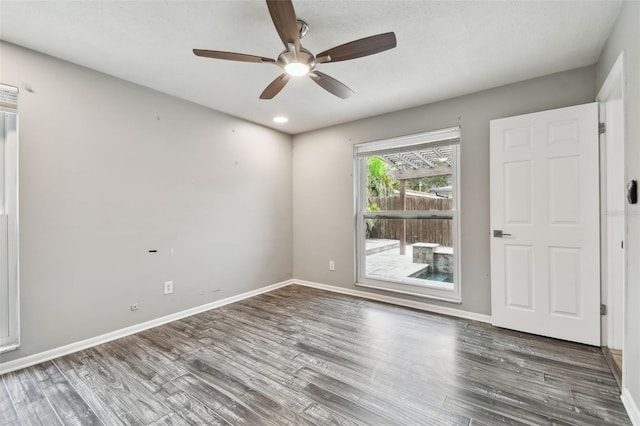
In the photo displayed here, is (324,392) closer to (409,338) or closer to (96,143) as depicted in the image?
(409,338)

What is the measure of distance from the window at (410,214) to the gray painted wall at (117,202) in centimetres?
169

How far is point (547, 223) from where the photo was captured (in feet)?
8.79

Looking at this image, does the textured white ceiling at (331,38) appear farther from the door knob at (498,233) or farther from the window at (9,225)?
the door knob at (498,233)

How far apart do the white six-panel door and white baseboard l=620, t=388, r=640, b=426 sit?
34.3 inches

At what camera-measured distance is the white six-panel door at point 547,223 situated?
2.50 m

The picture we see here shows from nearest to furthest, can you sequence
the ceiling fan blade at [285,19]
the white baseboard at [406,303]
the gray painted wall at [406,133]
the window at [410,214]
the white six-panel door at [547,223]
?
1. the ceiling fan blade at [285,19]
2. the white six-panel door at [547,223]
3. the gray painted wall at [406,133]
4. the white baseboard at [406,303]
5. the window at [410,214]

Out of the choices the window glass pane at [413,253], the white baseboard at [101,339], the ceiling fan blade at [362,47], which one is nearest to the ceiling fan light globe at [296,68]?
the ceiling fan blade at [362,47]

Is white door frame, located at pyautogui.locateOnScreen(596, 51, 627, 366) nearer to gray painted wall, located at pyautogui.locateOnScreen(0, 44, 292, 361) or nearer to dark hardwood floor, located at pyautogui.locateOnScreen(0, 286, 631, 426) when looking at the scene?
dark hardwood floor, located at pyautogui.locateOnScreen(0, 286, 631, 426)

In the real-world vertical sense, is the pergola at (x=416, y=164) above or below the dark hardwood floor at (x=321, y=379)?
above

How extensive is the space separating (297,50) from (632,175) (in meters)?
2.21

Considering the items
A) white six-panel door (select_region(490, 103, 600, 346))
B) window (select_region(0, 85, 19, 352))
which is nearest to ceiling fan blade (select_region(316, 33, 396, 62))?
white six-panel door (select_region(490, 103, 600, 346))

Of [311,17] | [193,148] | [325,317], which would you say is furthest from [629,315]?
[193,148]

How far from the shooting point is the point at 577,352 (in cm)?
240

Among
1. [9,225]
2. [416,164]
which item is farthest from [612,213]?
[9,225]
